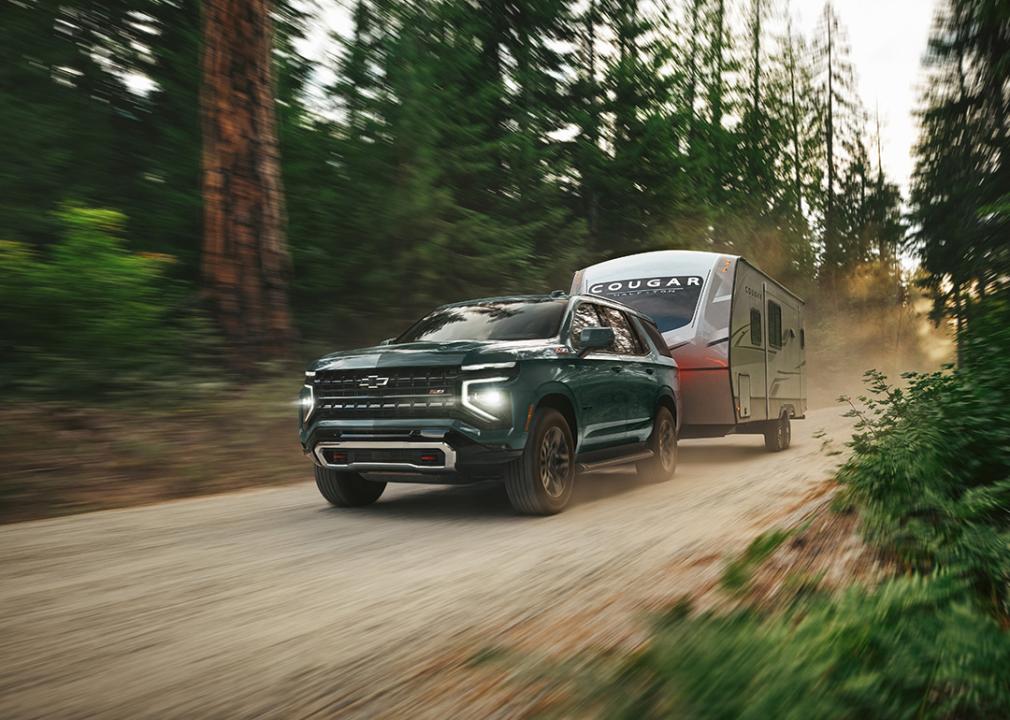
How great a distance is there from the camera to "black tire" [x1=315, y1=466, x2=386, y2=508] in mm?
7340

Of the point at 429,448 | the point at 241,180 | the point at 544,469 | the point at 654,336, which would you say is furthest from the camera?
the point at 241,180

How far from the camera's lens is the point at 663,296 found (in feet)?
39.3

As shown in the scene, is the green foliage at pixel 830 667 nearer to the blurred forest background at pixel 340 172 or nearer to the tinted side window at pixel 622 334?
the tinted side window at pixel 622 334

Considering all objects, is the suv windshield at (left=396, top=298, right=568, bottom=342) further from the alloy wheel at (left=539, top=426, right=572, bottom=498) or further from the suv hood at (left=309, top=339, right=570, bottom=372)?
the alloy wheel at (left=539, top=426, right=572, bottom=498)

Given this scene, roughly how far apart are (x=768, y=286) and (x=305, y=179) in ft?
26.2

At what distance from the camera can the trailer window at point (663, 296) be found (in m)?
11.6

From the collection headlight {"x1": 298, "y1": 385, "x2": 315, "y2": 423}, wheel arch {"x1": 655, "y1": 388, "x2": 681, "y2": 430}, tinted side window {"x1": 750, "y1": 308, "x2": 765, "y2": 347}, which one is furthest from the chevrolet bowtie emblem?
tinted side window {"x1": 750, "y1": 308, "x2": 765, "y2": 347}

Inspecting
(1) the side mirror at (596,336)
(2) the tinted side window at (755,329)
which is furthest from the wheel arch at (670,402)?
(2) the tinted side window at (755,329)

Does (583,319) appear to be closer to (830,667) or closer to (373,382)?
(373,382)

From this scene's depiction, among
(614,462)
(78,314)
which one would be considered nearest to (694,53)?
(614,462)

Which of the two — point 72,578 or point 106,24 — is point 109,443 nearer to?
point 72,578

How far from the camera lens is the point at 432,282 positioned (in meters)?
15.8

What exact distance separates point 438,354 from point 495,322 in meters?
1.30

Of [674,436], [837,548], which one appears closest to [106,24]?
[674,436]
